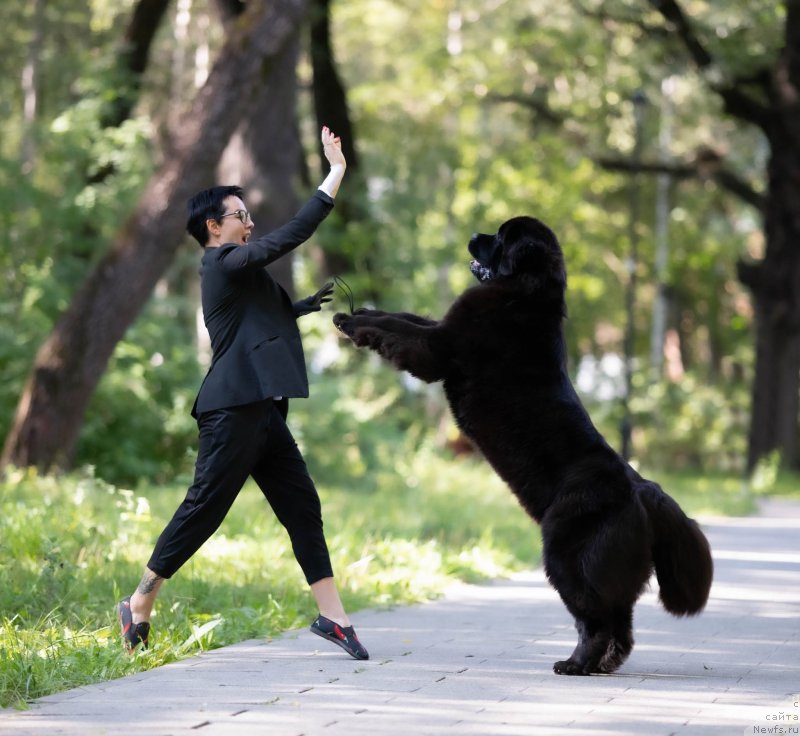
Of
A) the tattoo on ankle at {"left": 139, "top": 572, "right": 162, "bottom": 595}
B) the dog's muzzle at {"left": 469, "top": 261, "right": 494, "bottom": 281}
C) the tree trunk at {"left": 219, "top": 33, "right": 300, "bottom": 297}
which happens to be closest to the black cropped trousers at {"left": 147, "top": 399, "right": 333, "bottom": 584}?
the tattoo on ankle at {"left": 139, "top": 572, "right": 162, "bottom": 595}

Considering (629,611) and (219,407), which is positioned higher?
(219,407)

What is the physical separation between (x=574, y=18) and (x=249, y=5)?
15.8 metres

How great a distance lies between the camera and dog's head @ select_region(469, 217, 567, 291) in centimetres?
612

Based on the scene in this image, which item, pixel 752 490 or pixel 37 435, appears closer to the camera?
pixel 37 435

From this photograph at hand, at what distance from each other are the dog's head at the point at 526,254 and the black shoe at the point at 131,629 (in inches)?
91.5

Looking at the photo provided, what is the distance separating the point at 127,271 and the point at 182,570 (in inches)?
264

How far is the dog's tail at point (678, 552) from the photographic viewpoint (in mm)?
6012

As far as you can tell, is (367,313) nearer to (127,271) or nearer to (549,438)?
(549,438)

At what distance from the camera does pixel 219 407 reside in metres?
6.04

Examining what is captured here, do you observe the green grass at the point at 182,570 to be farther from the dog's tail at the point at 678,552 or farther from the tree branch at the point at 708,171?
the tree branch at the point at 708,171

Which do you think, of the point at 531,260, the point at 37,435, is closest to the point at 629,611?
the point at 531,260

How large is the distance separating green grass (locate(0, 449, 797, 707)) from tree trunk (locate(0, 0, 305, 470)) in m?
0.80

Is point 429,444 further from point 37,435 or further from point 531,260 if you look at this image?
point 531,260

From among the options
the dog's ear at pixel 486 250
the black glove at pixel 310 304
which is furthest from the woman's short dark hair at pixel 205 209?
the dog's ear at pixel 486 250
